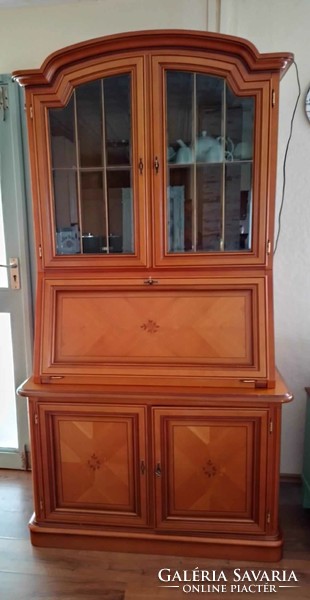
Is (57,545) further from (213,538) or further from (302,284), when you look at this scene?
(302,284)

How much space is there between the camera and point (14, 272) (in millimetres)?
2172

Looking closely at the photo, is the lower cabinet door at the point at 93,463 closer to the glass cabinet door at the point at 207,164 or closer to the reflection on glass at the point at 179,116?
the glass cabinet door at the point at 207,164

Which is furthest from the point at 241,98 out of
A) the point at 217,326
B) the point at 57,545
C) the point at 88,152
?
the point at 57,545

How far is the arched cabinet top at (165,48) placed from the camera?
1467mm

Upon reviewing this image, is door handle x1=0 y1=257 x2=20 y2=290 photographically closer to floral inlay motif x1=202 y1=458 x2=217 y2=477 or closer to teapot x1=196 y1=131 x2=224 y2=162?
teapot x1=196 y1=131 x2=224 y2=162

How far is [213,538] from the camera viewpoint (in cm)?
165

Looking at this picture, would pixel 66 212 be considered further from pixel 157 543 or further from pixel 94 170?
pixel 157 543

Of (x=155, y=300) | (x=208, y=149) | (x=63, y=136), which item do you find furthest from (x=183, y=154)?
(x=155, y=300)

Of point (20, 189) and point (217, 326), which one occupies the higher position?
point (20, 189)

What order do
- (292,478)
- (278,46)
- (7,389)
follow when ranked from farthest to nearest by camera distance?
(7,389) < (292,478) < (278,46)

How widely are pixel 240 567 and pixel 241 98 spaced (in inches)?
73.0

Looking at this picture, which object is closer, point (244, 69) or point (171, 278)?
point (244, 69)

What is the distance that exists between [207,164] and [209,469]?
1.23 m

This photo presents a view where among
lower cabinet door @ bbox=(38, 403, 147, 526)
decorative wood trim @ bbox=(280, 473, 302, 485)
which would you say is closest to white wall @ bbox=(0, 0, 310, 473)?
decorative wood trim @ bbox=(280, 473, 302, 485)
